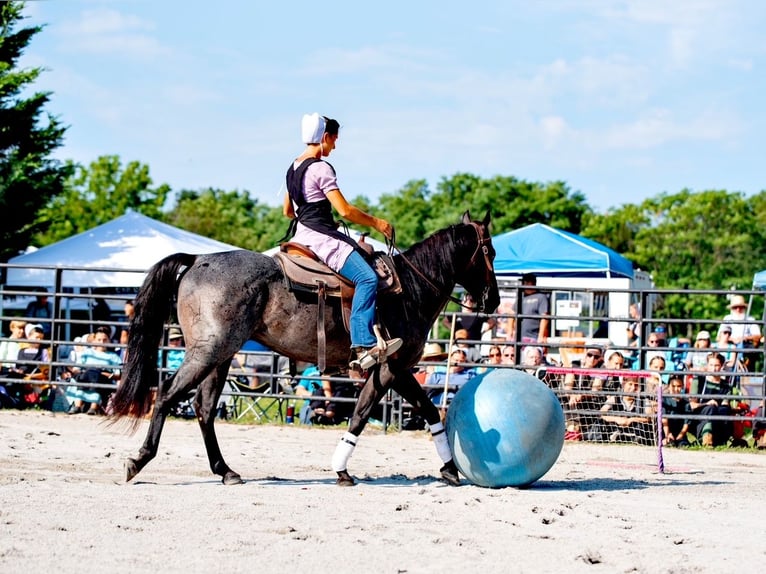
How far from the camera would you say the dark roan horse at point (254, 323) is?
7.80 metres

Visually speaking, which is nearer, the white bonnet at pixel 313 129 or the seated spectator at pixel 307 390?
the white bonnet at pixel 313 129

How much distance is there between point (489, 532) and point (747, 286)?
138ft

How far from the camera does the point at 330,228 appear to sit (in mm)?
8039

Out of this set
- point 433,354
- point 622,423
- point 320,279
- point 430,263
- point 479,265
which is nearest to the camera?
point 320,279

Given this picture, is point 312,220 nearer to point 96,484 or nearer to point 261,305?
point 261,305

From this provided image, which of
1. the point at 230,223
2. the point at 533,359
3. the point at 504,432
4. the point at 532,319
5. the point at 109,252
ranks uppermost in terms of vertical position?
the point at 230,223

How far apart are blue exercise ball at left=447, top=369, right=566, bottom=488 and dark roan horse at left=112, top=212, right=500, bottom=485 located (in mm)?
327

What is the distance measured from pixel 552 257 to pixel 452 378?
16.6ft

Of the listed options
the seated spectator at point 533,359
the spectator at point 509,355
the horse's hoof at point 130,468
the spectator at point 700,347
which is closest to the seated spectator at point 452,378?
the spectator at point 509,355

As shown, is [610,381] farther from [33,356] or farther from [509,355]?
[33,356]

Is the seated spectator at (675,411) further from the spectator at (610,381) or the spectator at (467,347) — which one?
the spectator at (467,347)

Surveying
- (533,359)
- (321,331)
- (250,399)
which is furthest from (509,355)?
(321,331)

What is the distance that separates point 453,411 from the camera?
8.21 metres

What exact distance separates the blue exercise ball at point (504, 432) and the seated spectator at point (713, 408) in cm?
511
